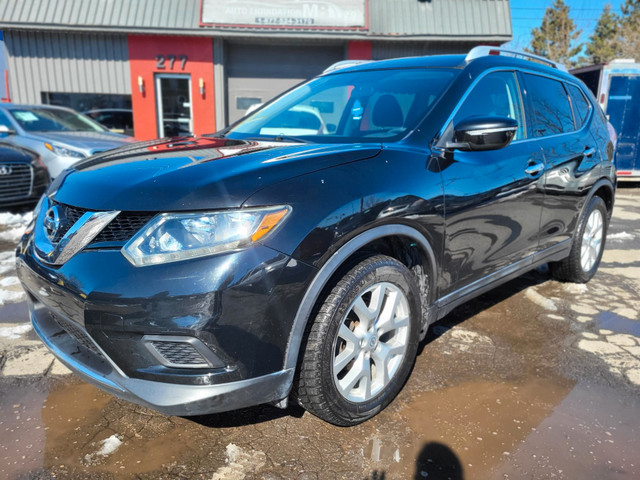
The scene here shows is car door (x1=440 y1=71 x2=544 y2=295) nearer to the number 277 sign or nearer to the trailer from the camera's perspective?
the trailer

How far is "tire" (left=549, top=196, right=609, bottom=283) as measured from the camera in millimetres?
3977

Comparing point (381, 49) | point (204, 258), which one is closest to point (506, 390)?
point (204, 258)

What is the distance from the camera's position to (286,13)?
11.6 m

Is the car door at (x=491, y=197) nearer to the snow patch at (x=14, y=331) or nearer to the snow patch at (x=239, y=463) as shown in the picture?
the snow patch at (x=239, y=463)

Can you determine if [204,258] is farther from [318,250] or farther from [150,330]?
[318,250]

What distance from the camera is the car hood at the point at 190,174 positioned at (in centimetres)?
181

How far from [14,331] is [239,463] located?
2.15 m

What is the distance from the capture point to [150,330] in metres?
1.74

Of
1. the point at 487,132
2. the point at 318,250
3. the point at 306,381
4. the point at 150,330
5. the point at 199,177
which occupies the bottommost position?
the point at 306,381

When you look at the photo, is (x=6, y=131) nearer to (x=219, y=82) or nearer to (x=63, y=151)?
(x=63, y=151)

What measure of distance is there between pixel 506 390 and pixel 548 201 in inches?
54.5

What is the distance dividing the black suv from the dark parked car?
4.66 metres

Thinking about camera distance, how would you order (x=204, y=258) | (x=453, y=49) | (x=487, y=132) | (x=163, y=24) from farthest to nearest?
1. (x=453, y=49)
2. (x=163, y=24)
3. (x=487, y=132)
4. (x=204, y=258)

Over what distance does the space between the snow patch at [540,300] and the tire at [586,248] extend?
0.33 m
